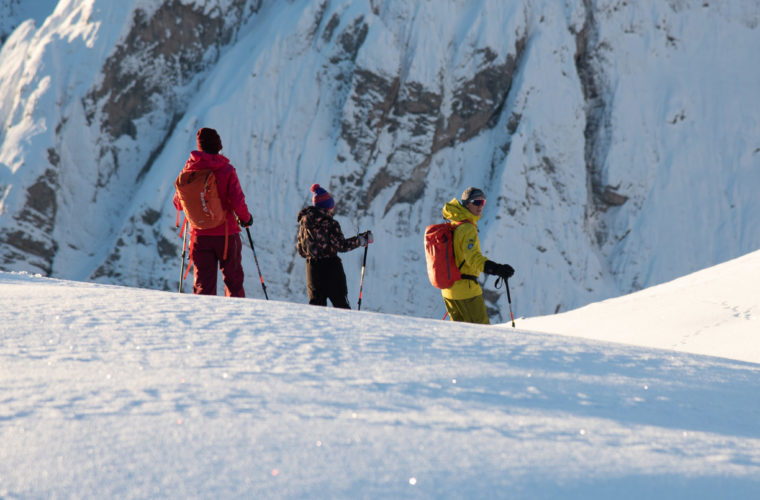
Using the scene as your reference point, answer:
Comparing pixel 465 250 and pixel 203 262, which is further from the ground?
pixel 465 250

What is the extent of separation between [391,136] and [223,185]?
15042 mm

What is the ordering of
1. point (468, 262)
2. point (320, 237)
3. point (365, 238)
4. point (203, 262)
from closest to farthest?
1. point (468, 262)
2. point (203, 262)
3. point (320, 237)
4. point (365, 238)

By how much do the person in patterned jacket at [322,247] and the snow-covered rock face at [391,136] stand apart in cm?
1316

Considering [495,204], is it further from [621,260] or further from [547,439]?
[547,439]

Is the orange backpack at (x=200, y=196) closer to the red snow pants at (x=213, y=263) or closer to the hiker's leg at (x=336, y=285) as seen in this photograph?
the red snow pants at (x=213, y=263)

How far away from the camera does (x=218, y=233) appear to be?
16.4ft

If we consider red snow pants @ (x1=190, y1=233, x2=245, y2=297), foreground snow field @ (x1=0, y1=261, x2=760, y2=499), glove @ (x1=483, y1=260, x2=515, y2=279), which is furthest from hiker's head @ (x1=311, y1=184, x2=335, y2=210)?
foreground snow field @ (x1=0, y1=261, x2=760, y2=499)

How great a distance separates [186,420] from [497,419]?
84cm

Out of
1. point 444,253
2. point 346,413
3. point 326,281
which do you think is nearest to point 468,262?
point 444,253

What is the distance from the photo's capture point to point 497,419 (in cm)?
175

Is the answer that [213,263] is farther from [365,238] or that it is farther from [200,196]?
[365,238]

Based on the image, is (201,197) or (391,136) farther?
(391,136)

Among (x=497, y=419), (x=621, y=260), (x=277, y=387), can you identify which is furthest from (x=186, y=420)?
(x=621, y=260)

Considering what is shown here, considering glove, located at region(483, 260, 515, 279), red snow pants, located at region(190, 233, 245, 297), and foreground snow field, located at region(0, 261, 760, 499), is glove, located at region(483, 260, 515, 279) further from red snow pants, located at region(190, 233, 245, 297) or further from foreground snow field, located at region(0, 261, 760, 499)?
red snow pants, located at region(190, 233, 245, 297)
